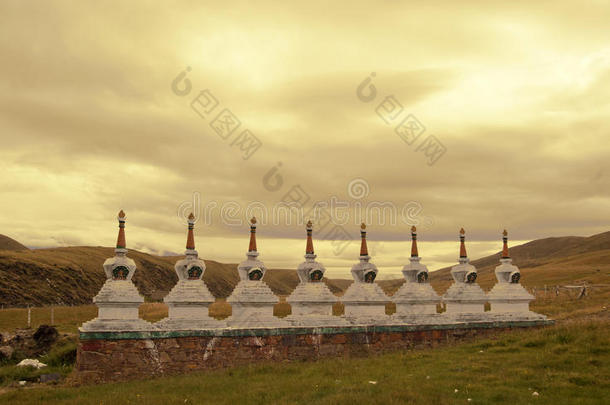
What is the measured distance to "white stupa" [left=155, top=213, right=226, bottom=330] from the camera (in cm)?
1847

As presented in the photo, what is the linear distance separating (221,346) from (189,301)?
181cm

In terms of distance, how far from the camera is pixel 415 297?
22.8 meters

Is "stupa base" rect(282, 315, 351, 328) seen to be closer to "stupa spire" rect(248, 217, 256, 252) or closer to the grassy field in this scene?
the grassy field

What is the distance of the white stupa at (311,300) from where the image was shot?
2044 cm

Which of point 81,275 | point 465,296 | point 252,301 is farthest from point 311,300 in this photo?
point 81,275

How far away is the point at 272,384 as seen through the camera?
1623cm

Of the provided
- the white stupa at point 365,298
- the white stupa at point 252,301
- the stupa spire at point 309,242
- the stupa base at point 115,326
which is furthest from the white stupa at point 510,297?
the stupa base at point 115,326

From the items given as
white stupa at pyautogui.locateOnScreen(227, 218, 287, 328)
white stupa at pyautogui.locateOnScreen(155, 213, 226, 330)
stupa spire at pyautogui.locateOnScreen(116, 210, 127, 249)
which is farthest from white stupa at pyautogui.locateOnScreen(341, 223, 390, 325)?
stupa spire at pyautogui.locateOnScreen(116, 210, 127, 249)

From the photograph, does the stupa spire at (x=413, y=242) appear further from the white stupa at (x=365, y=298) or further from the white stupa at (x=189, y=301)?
the white stupa at (x=189, y=301)

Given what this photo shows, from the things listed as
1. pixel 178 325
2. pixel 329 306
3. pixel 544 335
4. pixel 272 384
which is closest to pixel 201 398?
pixel 272 384

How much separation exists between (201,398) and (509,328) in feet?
48.2

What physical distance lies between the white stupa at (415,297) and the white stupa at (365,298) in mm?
966

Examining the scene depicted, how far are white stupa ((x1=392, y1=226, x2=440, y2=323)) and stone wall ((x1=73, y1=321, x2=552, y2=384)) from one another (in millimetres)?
533

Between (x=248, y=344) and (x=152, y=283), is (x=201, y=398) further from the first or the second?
(x=152, y=283)
